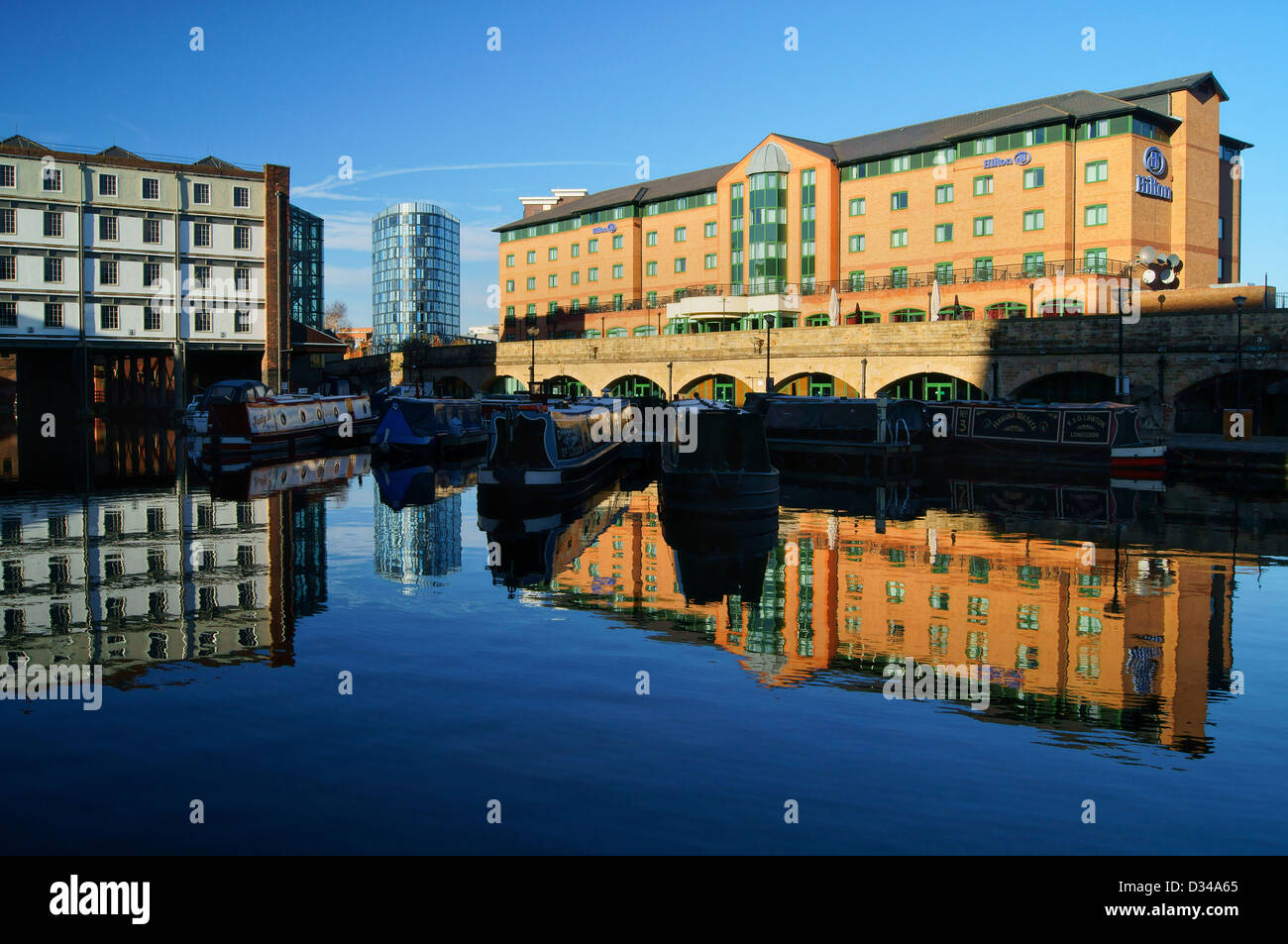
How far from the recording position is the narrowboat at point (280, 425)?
42031mm

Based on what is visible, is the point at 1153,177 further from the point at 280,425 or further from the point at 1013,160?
the point at 280,425

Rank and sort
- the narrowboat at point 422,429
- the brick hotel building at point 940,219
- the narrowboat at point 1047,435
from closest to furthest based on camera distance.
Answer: the narrowboat at point 1047,435
the narrowboat at point 422,429
the brick hotel building at point 940,219

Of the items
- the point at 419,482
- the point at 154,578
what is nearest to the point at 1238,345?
the point at 419,482

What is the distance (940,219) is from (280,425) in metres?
42.3

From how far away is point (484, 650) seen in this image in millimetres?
12961

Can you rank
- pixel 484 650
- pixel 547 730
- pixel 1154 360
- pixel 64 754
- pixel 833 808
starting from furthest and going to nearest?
pixel 1154 360
pixel 484 650
pixel 547 730
pixel 64 754
pixel 833 808

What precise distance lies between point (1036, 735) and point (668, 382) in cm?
5734

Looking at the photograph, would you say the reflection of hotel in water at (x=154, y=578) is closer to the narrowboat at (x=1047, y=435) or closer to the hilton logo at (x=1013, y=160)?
the narrowboat at (x=1047, y=435)

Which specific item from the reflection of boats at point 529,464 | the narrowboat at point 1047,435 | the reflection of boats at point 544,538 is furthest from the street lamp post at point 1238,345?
the reflection of boats at point 529,464

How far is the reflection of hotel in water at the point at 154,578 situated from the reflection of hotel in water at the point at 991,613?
208 inches

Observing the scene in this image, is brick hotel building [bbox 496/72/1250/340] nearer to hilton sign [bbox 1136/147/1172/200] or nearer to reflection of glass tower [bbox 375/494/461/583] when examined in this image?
hilton sign [bbox 1136/147/1172/200]
